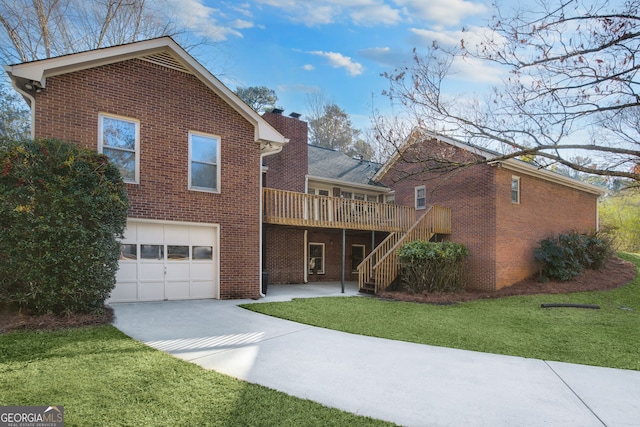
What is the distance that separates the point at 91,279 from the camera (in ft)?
22.6

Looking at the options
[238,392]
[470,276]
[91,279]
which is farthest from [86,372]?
[470,276]

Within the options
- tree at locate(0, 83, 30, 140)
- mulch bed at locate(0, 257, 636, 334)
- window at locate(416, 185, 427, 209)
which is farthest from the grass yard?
tree at locate(0, 83, 30, 140)

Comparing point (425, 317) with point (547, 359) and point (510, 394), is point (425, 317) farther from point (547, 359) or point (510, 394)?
point (510, 394)

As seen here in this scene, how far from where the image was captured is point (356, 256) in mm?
18422

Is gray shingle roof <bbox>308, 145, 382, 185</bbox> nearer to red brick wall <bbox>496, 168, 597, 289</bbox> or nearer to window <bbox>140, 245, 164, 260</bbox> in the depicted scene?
red brick wall <bbox>496, 168, 597, 289</bbox>

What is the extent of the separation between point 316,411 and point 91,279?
5.57m

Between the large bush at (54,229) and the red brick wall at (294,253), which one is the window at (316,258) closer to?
the red brick wall at (294,253)

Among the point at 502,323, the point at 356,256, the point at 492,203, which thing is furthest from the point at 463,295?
the point at 356,256

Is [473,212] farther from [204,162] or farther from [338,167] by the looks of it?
[204,162]

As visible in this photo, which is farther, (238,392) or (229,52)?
(229,52)

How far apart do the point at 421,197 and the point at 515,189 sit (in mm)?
3800

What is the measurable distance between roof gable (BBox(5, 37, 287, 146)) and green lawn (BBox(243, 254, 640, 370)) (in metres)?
5.50

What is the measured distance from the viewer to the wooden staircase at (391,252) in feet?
41.6

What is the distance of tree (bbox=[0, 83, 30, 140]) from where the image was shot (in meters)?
16.7
